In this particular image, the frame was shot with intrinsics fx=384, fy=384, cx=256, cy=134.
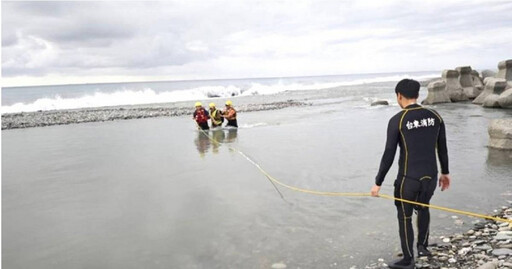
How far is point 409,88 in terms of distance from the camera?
4754mm

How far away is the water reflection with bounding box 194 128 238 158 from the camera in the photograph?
14.3 meters

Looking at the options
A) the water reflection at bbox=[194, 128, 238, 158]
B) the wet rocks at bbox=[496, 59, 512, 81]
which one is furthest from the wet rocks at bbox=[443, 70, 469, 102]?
the water reflection at bbox=[194, 128, 238, 158]

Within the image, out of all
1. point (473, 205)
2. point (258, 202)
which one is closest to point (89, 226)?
point (258, 202)

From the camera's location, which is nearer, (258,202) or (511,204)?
(511,204)

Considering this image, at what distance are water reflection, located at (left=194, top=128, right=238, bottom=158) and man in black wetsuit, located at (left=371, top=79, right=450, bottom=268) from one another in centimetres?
894

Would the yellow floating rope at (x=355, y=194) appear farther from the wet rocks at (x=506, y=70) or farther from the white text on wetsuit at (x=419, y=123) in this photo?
the wet rocks at (x=506, y=70)

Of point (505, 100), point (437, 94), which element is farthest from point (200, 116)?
point (437, 94)

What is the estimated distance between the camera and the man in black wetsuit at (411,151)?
4.71 metres

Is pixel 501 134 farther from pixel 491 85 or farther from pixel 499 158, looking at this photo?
pixel 491 85

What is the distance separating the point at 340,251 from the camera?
18.1ft

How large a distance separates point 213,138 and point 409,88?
42.0ft

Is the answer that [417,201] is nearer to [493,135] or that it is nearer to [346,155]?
[346,155]

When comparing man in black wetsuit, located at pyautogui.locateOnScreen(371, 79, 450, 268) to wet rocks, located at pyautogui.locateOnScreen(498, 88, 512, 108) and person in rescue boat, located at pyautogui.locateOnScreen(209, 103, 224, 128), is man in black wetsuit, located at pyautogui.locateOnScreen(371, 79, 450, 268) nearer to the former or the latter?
person in rescue boat, located at pyautogui.locateOnScreen(209, 103, 224, 128)

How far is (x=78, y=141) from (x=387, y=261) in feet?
52.5
